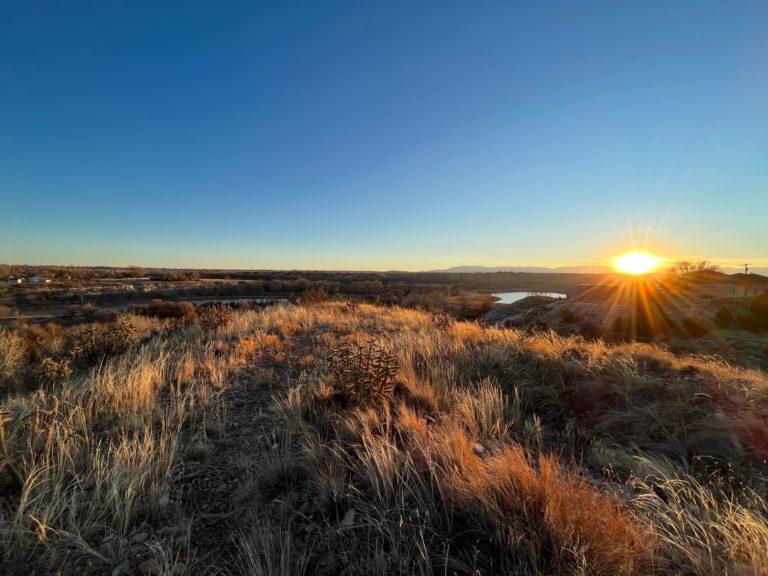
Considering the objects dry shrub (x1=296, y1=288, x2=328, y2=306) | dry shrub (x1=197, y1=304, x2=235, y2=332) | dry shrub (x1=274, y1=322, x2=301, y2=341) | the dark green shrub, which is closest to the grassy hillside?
dry shrub (x1=274, y1=322, x2=301, y2=341)

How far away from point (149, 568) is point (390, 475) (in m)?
1.58

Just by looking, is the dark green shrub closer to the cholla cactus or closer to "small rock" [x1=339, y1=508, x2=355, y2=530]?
the cholla cactus

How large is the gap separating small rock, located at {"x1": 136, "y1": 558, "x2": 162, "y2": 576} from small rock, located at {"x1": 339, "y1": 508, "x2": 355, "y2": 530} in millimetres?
1120

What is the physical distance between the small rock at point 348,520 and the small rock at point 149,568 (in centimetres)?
112

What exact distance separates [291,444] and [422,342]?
446 cm

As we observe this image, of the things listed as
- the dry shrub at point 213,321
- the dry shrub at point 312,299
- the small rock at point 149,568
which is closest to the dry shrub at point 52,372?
the small rock at point 149,568

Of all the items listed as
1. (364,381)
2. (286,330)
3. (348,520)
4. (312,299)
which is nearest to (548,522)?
(348,520)

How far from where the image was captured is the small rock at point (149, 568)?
197cm

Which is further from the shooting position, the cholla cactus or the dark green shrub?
the dark green shrub

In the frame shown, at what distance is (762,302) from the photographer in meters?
10.5

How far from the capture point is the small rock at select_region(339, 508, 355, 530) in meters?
2.21

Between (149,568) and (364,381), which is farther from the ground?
(364,381)

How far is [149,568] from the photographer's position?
1.97 metres

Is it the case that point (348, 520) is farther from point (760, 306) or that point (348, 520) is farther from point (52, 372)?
point (760, 306)
